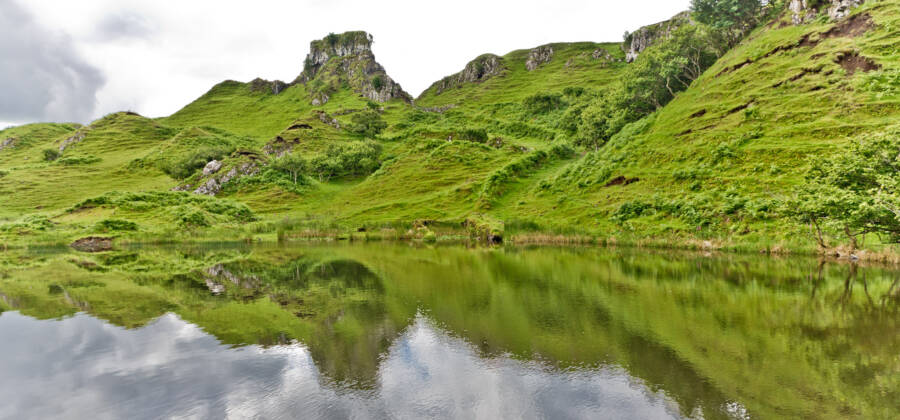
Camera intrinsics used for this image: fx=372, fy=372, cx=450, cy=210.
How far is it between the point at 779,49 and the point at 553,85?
13187 centimetres

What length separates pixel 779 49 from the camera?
212 feet

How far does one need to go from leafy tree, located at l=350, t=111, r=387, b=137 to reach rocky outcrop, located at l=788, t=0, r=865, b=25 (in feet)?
418

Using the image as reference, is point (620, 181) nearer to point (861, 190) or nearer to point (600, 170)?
point (600, 170)

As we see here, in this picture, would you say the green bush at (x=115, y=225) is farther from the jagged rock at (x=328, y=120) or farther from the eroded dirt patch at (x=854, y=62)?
the eroded dirt patch at (x=854, y=62)

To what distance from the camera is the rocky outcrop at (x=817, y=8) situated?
62.1 metres

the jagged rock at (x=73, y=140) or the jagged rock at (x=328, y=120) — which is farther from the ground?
the jagged rock at (x=73, y=140)

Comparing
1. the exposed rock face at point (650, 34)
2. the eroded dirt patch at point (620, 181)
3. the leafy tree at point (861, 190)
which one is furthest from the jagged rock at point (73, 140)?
the exposed rock face at point (650, 34)

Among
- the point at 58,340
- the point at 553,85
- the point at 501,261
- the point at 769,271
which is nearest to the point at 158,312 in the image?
the point at 58,340

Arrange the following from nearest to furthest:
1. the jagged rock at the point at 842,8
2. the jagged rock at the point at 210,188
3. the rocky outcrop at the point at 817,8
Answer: the jagged rock at the point at 842,8 → the rocky outcrop at the point at 817,8 → the jagged rock at the point at 210,188

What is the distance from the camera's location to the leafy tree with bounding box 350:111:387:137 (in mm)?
152875

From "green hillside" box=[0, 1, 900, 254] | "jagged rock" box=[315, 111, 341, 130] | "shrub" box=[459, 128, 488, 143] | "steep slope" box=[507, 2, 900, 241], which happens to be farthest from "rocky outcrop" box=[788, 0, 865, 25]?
"jagged rock" box=[315, 111, 341, 130]

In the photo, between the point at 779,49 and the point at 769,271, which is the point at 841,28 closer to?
the point at 779,49

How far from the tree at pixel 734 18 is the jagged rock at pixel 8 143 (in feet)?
973

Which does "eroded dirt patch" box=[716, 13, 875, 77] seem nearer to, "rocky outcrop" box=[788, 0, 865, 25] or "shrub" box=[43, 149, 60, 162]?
"rocky outcrop" box=[788, 0, 865, 25]
